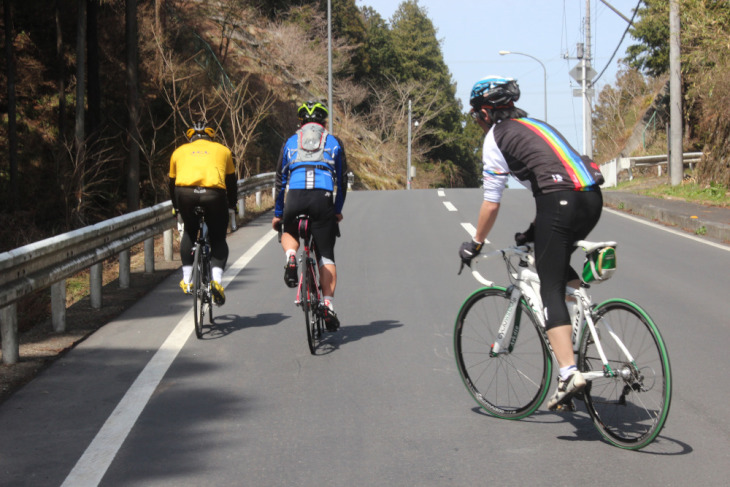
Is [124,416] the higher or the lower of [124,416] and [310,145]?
the lower

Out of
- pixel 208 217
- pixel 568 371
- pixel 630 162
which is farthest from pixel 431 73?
pixel 568 371

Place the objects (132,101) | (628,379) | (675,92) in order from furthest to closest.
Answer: (132,101)
(675,92)
(628,379)

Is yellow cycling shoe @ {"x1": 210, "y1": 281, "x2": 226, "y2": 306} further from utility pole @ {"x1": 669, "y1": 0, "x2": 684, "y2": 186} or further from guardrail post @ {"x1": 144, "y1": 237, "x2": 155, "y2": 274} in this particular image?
utility pole @ {"x1": 669, "y1": 0, "x2": 684, "y2": 186}

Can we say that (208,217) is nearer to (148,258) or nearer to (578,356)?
(148,258)

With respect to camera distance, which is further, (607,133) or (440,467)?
(607,133)

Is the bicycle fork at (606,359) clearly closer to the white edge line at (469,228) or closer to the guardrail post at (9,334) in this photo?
the guardrail post at (9,334)

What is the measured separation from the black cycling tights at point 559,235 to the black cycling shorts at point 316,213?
249cm

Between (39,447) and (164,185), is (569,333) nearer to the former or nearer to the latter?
(39,447)

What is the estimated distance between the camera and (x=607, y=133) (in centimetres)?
5938

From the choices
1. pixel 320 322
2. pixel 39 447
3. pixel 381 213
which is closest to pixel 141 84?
pixel 381 213

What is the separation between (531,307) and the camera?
15.7ft

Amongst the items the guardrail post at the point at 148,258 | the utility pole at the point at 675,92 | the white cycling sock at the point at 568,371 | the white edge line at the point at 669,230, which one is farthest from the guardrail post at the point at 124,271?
the utility pole at the point at 675,92

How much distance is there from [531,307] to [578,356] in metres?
0.40

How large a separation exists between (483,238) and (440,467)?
128cm
